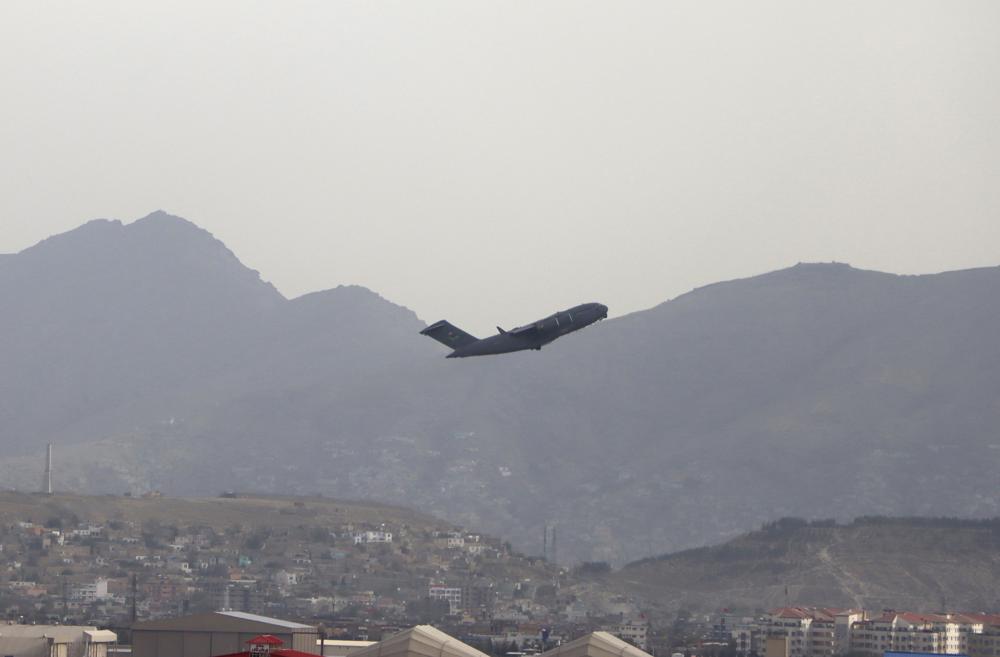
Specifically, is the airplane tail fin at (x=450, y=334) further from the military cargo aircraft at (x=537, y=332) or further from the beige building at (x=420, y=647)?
the beige building at (x=420, y=647)

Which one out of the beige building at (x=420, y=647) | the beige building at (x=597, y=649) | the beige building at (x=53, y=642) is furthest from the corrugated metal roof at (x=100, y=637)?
the beige building at (x=597, y=649)

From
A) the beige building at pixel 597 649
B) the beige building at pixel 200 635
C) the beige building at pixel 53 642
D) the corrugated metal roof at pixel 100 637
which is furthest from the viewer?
the corrugated metal roof at pixel 100 637

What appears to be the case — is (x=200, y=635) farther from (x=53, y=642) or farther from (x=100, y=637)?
(x=100, y=637)

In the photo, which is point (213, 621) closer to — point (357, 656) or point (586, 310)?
point (357, 656)

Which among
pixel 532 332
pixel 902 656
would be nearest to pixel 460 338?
pixel 532 332

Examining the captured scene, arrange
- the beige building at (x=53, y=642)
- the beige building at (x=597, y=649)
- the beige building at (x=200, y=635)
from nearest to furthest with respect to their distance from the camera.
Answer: the beige building at (x=597, y=649)
the beige building at (x=200, y=635)
the beige building at (x=53, y=642)

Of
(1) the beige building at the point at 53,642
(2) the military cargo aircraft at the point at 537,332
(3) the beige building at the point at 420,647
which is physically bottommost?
(1) the beige building at the point at 53,642

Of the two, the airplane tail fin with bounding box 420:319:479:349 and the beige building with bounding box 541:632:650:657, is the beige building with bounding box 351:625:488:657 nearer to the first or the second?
the beige building with bounding box 541:632:650:657

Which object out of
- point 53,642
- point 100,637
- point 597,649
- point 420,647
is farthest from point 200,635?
point 597,649
